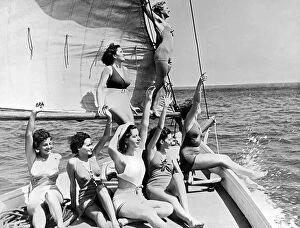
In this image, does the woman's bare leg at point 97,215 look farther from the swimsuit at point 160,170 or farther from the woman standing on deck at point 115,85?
the woman standing on deck at point 115,85

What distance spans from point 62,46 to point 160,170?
2304 millimetres

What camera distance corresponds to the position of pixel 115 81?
4.88 metres

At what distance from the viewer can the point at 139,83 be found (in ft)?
21.1

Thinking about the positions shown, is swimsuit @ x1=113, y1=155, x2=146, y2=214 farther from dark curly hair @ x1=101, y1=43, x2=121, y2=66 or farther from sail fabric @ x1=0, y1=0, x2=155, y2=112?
sail fabric @ x1=0, y1=0, x2=155, y2=112

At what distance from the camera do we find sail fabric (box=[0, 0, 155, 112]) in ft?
17.3

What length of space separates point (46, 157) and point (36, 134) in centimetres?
24

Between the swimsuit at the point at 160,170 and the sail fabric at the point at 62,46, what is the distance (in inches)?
63.1

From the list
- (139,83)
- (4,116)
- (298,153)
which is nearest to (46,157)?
(4,116)

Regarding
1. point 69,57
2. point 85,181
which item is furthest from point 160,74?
point 85,181

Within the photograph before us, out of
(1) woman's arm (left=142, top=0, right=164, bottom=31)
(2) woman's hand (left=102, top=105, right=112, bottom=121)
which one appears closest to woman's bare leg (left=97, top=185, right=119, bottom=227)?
(2) woman's hand (left=102, top=105, right=112, bottom=121)

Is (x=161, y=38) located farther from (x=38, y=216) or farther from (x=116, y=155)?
(x=38, y=216)

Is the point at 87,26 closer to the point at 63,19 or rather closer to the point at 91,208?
the point at 63,19

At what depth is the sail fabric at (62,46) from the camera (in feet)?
17.3

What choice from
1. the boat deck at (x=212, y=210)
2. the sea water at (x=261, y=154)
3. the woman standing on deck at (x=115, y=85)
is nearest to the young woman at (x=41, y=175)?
the boat deck at (x=212, y=210)
